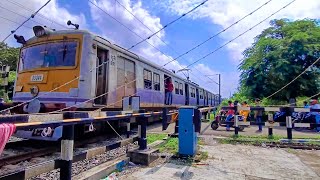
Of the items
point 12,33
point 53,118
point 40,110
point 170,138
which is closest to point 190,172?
point 53,118

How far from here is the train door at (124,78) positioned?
29.4 feet

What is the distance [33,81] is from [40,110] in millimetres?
1072

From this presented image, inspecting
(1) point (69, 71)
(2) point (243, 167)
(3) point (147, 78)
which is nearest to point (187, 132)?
(2) point (243, 167)

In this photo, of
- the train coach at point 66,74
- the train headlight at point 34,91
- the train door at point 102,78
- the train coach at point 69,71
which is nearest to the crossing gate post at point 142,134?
the train coach at point 69,71

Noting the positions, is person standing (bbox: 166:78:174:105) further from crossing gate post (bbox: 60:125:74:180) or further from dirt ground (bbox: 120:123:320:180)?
crossing gate post (bbox: 60:125:74:180)

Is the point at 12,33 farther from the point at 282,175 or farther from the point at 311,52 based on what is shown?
the point at 311,52

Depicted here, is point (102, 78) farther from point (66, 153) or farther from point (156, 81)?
point (66, 153)

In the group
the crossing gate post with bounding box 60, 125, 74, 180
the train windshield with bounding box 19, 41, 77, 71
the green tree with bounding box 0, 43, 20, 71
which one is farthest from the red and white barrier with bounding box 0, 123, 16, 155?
the green tree with bounding box 0, 43, 20, 71

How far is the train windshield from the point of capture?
24.7ft

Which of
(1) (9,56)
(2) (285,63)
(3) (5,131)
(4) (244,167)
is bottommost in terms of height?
(4) (244,167)

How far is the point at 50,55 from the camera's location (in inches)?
306

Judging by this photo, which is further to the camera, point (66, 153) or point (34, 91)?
point (34, 91)

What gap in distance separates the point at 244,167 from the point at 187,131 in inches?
51.3

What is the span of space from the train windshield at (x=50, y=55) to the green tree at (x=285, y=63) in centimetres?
1211
